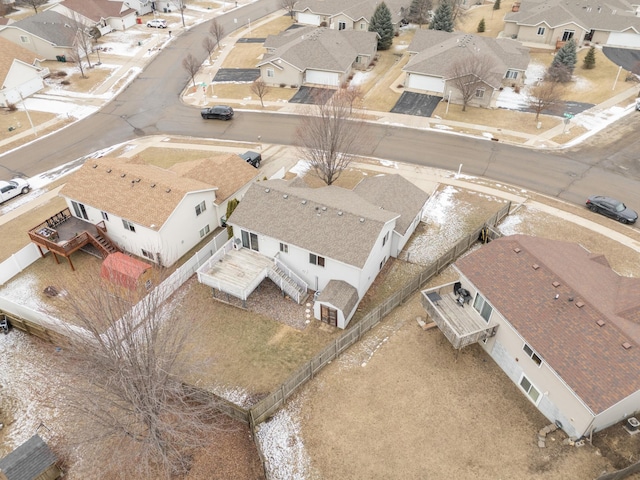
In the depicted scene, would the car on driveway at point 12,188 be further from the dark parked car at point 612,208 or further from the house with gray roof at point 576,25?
the house with gray roof at point 576,25

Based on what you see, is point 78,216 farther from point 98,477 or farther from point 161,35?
point 161,35

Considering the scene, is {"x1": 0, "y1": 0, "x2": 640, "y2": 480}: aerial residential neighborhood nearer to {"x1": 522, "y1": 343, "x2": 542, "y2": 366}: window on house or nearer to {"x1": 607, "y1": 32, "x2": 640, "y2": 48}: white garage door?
{"x1": 522, "y1": 343, "x2": 542, "y2": 366}: window on house

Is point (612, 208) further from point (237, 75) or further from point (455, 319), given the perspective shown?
point (237, 75)

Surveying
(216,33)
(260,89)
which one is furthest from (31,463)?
(216,33)

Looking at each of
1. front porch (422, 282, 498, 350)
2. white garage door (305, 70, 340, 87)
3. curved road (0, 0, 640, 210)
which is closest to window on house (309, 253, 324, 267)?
front porch (422, 282, 498, 350)

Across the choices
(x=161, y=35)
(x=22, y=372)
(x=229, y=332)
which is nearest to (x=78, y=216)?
(x=22, y=372)
